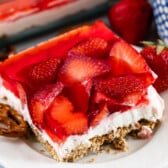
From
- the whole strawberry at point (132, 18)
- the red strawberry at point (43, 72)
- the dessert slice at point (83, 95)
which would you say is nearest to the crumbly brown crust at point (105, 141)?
the dessert slice at point (83, 95)

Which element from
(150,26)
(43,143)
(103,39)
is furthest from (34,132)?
(150,26)

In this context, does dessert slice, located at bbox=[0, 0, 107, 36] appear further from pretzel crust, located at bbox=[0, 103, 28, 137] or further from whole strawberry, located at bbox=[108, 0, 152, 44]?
pretzel crust, located at bbox=[0, 103, 28, 137]

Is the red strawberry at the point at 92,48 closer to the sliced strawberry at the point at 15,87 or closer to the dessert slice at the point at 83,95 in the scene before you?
the dessert slice at the point at 83,95

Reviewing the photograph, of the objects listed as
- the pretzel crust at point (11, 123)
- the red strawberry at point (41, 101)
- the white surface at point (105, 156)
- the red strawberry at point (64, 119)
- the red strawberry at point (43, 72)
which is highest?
the red strawberry at point (43, 72)

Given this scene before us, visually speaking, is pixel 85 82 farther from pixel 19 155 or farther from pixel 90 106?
pixel 19 155

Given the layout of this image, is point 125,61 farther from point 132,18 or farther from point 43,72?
point 132,18

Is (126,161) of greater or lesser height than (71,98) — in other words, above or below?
below
